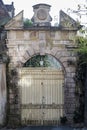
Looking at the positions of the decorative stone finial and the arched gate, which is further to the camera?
the arched gate

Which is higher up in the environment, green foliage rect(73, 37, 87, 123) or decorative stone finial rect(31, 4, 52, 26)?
decorative stone finial rect(31, 4, 52, 26)

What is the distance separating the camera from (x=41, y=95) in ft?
57.8

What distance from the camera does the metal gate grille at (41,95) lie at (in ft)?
57.6

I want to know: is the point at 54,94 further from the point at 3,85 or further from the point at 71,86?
the point at 3,85

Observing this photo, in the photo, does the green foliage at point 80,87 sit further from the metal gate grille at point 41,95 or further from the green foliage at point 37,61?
the green foliage at point 37,61

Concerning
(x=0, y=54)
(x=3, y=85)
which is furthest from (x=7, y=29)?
(x=3, y=85)

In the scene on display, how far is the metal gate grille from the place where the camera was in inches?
691

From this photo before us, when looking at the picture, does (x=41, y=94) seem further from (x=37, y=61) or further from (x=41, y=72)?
(x=37, y=61)

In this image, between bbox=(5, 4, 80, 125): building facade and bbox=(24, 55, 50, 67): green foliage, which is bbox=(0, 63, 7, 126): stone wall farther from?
bbox=(24, 55, 50, 67): green foliage

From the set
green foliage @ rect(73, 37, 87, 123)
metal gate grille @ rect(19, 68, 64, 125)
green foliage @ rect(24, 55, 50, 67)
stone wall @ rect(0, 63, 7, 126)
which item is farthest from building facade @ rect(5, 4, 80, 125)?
green foliage @ rect(24, 55, 50, 67)

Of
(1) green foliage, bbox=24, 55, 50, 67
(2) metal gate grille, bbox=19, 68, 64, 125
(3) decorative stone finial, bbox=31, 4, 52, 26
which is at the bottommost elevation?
(2) metal gate grille, bbox=19, 68, 64, 125

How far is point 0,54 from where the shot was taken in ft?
55.5

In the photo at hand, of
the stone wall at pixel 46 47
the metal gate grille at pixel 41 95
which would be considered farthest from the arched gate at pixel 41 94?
the stone wall at pixel 46 47

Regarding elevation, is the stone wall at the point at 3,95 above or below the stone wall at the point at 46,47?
below
